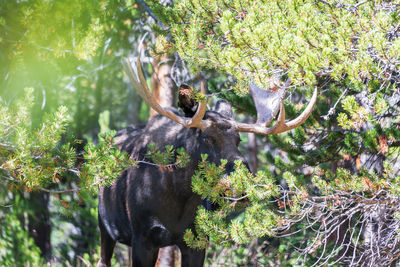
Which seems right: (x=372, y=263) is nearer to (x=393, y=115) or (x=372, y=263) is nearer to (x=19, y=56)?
(x=393, y=115)

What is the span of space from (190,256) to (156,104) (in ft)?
5.70

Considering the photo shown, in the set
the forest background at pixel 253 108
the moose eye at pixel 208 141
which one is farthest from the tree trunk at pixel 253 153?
the moose eye at pixel 208 141

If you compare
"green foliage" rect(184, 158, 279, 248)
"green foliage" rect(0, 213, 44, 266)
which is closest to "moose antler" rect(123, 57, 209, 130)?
"green foliage" rect(184, 158, 279, 248)

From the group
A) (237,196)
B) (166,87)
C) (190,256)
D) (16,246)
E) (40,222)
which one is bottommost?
(16,246)

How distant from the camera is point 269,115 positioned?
5750 millimetres

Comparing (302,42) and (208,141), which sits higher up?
(302,42)

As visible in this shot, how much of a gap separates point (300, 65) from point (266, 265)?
419 centimetres

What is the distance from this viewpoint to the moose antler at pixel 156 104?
15.5 feet

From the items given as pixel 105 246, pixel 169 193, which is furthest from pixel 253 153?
pixel 169 193

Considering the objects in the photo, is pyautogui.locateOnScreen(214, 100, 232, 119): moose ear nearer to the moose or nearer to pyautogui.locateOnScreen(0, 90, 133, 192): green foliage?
the moose

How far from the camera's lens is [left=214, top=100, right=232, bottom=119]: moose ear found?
225 inches

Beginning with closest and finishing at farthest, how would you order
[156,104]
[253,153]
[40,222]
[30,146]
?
[30,146]
[156,104]
[40,222]
[253,153]

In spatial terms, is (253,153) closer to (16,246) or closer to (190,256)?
(16,246)

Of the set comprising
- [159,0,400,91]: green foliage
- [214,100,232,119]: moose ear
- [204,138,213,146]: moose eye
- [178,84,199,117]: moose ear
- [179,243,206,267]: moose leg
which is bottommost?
[179,243,206,267]: moose leg
